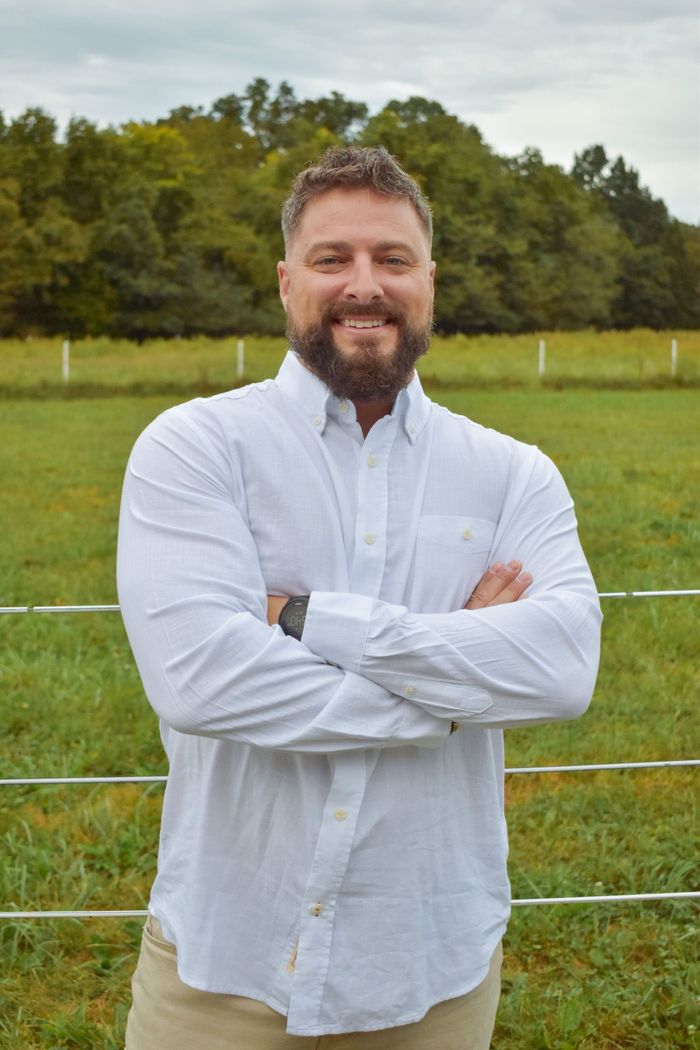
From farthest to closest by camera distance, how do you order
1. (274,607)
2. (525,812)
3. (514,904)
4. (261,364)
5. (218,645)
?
(261,364)
(525,812)
(514,904)
(274,607)
(218,645)

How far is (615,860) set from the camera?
149 inches

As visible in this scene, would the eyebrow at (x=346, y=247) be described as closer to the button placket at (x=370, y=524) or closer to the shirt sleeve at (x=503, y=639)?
the button placket at (x=370, y=524)

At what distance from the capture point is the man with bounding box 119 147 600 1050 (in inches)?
70.1

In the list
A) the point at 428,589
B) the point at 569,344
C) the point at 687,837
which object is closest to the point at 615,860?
the point at 687,837

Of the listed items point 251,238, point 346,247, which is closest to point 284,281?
point 346,247

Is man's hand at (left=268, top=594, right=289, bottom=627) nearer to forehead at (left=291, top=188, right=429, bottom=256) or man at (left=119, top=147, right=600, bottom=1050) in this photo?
man at (left=119, top=147, right=600, bottom=1050)

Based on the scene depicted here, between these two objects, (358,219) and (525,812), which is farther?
(525,812)

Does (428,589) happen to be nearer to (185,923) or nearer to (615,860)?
(185,923)

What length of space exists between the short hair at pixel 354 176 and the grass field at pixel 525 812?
85.0 inches

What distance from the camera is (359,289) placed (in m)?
1.92

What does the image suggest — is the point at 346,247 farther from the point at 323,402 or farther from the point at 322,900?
the point at 322,900

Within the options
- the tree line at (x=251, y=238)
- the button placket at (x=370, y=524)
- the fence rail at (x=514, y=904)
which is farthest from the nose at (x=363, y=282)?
the tree line at (x=251, y=238)

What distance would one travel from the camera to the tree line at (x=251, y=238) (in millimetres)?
32156

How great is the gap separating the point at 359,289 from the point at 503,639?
613mm
